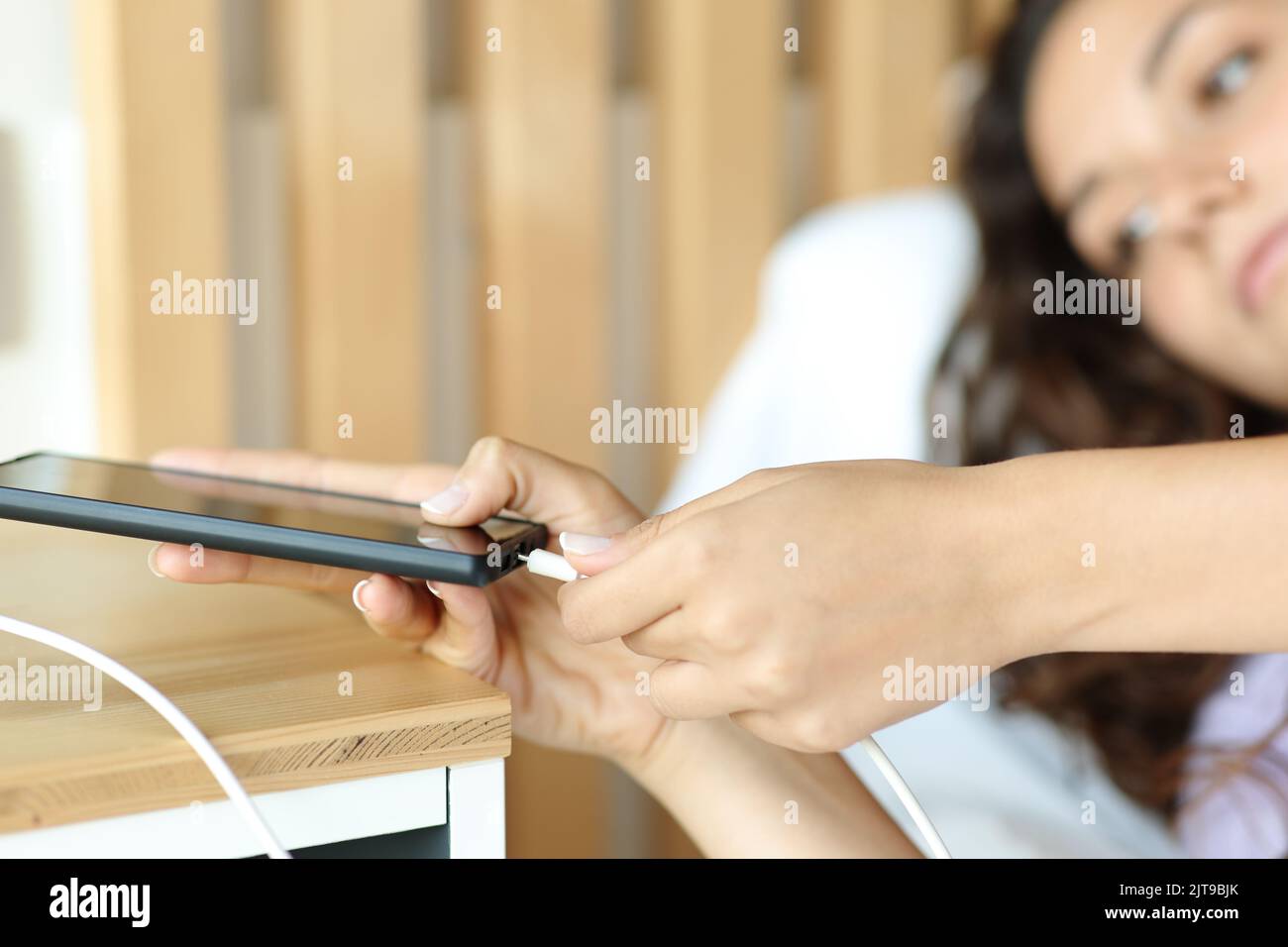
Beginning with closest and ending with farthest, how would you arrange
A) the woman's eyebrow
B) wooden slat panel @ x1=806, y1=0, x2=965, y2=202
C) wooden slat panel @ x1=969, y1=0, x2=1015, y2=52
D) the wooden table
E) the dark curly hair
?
the wooden table < the woman's eyebrow < the dark curly hair < wooden slat panel @ x1=806, y1=0, x2=965, y2=202 < wooden slat panel @ x1=969, y1=0, x2=1015, y2=52

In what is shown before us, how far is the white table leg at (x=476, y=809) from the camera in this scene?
20.2 inches

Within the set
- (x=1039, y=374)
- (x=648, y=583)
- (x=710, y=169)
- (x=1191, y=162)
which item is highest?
(x=710, y=169)

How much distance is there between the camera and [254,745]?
1.53 feet

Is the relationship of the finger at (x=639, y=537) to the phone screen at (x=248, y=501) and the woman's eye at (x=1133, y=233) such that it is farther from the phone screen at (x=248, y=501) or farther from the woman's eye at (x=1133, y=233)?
the woman's eye at (x=1133, y=233)

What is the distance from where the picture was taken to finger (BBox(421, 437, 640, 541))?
1.85 ft

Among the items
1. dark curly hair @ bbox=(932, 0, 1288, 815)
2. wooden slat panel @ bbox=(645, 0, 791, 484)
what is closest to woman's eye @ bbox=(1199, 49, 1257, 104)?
dark curly hair @ bbox=(932, 0, 1288, 815)

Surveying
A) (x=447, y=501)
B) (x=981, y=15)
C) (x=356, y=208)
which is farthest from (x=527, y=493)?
(x=981, y=15)

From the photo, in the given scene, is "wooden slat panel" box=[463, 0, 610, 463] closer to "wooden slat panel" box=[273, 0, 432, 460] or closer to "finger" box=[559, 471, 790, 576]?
"wooden slat panel" box=[273, 0, 432, 460]

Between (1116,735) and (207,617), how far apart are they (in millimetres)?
886

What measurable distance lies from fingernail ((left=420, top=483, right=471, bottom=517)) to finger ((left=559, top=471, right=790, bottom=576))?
76 millimetres

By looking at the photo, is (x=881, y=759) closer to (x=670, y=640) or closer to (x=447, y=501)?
(x=670, y=640)

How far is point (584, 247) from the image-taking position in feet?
3.84

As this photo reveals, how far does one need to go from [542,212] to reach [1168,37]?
582 mm

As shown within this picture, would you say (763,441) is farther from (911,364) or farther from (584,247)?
(584,247)
